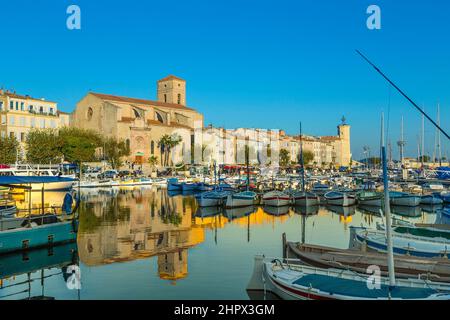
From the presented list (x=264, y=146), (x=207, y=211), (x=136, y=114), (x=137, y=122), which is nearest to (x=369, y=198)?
(x=207, y=211)

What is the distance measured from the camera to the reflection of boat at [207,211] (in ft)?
126

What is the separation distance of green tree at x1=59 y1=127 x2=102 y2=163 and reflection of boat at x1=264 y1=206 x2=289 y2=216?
44750 mm

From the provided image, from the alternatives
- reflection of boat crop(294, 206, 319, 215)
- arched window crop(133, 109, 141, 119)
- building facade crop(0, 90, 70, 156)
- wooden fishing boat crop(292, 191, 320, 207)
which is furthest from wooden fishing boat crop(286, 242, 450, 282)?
arched window crop(133, 109, 141, 119)

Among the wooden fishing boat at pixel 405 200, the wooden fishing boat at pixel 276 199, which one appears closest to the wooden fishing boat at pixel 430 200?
the wooden fishing boat at pixel 405 200

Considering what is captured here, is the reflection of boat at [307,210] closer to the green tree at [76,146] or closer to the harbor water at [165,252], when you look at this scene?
the harbor water at [165,252]

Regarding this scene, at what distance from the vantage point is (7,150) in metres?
62.7

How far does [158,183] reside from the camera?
263 feet

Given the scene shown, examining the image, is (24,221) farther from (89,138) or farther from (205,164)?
(205,164)

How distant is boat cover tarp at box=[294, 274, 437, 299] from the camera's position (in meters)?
11.5

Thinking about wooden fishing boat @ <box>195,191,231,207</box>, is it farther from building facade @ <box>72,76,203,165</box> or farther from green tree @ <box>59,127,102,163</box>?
building facade @ <box>72,76,203,165</box>

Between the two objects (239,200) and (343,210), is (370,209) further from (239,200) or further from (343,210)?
(239,200)

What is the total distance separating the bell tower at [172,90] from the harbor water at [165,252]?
90789mm

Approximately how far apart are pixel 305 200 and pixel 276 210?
3.96 m

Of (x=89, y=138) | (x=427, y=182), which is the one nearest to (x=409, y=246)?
(x=427, y=182)
